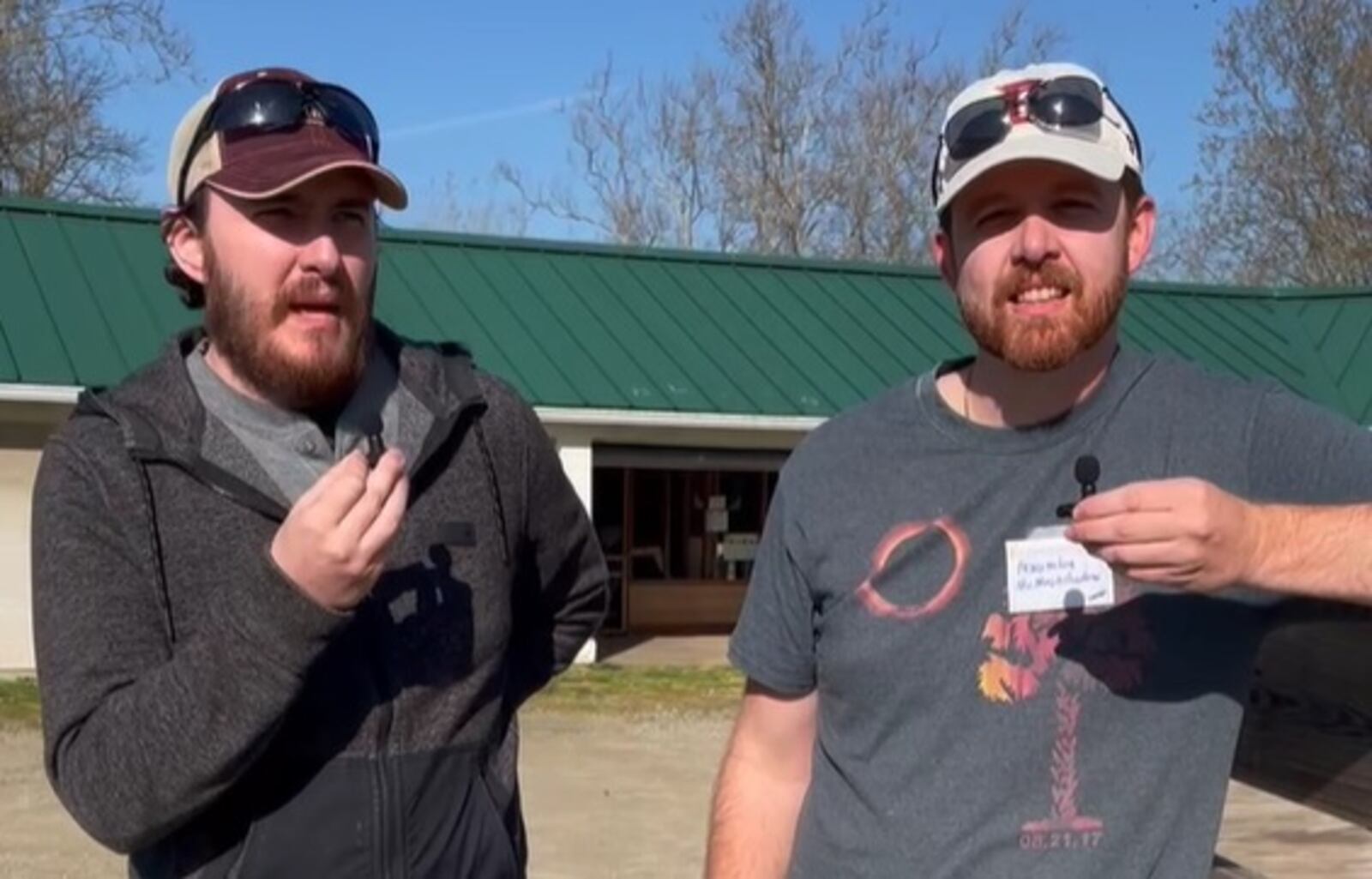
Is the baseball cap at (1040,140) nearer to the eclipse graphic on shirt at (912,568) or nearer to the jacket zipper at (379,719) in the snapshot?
the eclipse graphic on shirt at (912,568)

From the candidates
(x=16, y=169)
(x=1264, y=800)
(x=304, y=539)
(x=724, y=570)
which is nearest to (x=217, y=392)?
(x=304, y=539)

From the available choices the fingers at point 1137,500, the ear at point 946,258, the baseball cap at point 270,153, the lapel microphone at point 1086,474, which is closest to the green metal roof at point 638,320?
the baseball cap at point 270,153

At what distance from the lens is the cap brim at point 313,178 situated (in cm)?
274

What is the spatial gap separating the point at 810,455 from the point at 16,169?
38360 millimetres

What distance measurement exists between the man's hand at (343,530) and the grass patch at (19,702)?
12856 millimetres

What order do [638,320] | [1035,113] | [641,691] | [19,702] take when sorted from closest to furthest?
1. [1035,113]
2. [19,702]
3. [641,691]
4. [638,320]

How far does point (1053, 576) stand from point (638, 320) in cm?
1782

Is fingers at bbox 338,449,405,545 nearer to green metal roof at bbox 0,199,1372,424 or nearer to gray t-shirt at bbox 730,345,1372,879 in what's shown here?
gray t-shirt at bbox 730,345,1372,879

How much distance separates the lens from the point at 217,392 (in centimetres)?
291

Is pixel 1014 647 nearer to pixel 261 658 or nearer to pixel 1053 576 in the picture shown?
pixel 1053 576

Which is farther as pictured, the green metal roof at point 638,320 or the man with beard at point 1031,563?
the green metal roof at point 638,320

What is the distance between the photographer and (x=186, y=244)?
9.52ft

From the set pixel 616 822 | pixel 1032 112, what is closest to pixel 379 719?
pixel 1032 112

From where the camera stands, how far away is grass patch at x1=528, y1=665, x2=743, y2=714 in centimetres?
1647
